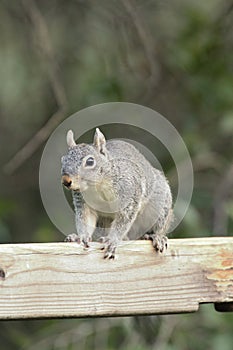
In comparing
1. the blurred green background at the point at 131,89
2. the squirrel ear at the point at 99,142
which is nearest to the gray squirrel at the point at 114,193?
the squirrel ear at the point at 99,142

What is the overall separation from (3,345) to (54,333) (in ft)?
4.27

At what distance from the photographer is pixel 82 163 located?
7.04 feet

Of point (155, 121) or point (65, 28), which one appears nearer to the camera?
point (155, 121)

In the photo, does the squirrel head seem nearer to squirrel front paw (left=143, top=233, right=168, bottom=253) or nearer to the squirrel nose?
the squirrel nose

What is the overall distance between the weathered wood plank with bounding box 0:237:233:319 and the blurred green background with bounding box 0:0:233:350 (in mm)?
1055

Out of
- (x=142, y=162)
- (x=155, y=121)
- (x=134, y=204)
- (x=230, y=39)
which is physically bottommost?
(x=134, y=204)

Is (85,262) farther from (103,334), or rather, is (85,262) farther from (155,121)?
(103,334)

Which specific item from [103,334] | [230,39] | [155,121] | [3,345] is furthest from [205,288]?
[3,345]

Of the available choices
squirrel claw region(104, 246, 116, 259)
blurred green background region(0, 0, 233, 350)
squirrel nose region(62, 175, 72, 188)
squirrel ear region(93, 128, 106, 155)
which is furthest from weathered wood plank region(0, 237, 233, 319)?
blurred green background region(0, 0, 233, 350)

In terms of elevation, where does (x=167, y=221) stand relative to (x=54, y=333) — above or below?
below

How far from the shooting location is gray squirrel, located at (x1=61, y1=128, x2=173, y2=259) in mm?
2137

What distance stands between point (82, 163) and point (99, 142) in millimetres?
173

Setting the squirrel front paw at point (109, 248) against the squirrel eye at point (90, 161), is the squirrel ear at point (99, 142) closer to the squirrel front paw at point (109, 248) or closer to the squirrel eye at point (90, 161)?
the squirrel eye at point (90, 161)

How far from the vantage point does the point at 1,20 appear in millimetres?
4332
